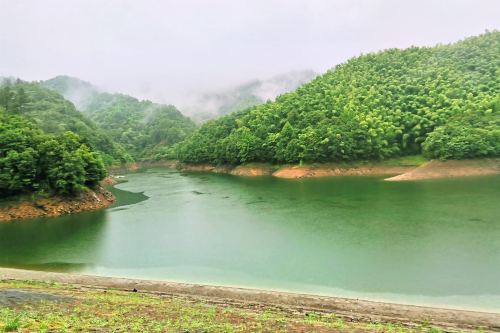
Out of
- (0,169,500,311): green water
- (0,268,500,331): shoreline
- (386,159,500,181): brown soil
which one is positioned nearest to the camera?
(0,268,500,331): shoreline

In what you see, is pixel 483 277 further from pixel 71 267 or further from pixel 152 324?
pixel 71 267

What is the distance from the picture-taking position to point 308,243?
83.6ft

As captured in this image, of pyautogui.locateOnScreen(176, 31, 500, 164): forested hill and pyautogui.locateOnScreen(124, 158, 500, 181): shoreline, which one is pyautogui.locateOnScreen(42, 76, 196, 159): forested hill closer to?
pyautogui.locateOnScreen(176, 31, 500, 164): forested hill

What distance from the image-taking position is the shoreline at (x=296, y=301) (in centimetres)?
1307

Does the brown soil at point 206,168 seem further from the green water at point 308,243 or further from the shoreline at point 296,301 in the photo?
the shoreline at point 296,301

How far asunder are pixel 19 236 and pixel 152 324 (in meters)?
25.5

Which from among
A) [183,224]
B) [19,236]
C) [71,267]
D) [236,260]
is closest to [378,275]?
[236,260]

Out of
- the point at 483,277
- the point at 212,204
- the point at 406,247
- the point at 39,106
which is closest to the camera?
the point at 483,277

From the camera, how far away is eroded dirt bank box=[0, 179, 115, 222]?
38906mm

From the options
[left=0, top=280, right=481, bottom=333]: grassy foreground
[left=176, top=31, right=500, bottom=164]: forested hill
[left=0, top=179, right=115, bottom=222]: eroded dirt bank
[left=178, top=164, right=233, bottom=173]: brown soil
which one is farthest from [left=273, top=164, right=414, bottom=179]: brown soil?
[left=0, top=280, right=481, bottom=333]: grassy foreground

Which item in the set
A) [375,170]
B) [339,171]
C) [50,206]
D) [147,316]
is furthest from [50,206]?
[375,170]

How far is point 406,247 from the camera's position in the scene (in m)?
22.7

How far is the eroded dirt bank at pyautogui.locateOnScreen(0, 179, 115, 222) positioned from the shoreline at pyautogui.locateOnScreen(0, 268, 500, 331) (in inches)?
771

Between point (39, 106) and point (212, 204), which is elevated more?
point (39, 106)
